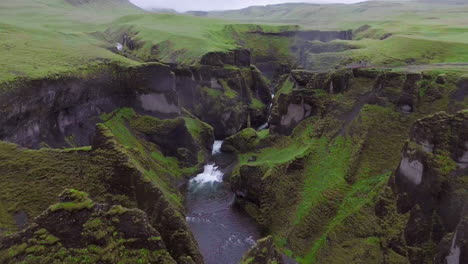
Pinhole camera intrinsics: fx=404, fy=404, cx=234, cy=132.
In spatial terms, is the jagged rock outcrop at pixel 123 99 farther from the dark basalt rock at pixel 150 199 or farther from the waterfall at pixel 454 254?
the waterfall at pixel 454 254

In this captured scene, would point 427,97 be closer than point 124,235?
No

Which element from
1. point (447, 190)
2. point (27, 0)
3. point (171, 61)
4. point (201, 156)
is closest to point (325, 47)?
point (171, 61)

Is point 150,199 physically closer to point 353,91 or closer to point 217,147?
point 353,91

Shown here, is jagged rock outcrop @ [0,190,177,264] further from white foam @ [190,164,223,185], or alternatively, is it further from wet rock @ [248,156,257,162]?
wet rock @ [248,156,257,162]

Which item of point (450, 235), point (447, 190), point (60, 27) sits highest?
point (60, 27)

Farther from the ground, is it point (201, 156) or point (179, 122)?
point (179, 122)

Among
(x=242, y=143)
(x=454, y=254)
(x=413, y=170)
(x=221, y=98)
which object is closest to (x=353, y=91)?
(x=242, y=143)

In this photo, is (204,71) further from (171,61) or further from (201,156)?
(201,156)

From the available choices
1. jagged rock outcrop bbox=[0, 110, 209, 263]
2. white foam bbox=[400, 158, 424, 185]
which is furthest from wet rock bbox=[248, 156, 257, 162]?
jagged rock outcrop bbox=[0, 110, 209, 263]
